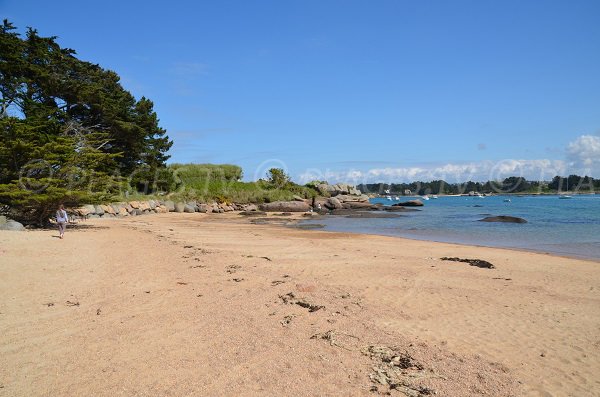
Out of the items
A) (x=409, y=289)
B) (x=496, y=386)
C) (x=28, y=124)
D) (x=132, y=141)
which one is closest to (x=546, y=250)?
(x=409, y=289)

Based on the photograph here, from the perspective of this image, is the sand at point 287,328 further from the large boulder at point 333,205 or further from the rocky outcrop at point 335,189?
the rocky outcrop at point 335,189

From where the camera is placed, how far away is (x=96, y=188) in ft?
63.9

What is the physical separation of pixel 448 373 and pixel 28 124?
782 inches

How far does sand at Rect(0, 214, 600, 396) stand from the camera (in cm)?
415

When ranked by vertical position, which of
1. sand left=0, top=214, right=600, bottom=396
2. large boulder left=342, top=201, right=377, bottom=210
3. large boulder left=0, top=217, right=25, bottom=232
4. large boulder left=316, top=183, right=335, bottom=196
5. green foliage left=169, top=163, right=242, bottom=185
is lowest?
large boulder left=342, top=201, right=377, bottom=210

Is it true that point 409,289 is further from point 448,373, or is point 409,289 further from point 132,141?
point 132,141

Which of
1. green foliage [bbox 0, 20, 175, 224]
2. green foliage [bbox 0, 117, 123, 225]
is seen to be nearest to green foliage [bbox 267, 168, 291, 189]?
green foliage [bbox 0, 20, 175, 224]

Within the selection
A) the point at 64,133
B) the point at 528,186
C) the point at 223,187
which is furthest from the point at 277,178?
the point at 528,186

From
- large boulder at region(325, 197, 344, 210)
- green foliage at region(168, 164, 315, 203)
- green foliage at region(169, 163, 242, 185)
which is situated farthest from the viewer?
green foliage at region(169, 163, 242, 185)

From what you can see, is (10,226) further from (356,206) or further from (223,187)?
(356,206)

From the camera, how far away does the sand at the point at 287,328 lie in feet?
13.6

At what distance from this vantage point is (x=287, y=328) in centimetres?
566

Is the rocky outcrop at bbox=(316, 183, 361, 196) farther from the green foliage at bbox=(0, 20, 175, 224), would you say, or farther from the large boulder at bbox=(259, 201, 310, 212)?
the green foliage at bbox=(0, 20, 175, 224)

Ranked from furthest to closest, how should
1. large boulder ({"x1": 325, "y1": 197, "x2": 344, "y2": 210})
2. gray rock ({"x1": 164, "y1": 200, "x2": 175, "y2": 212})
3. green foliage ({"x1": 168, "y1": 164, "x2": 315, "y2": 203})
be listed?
large boulder ({"x1": 325, "y1": 197, "x2": 344, "y2": 210}) → green foliage ({"x1": 168, "y1": 164, "x2": 315, "y2": 203}) → gray rock ({"x1": 164, "y1": 200, "x2": 175, "y2": 212})
